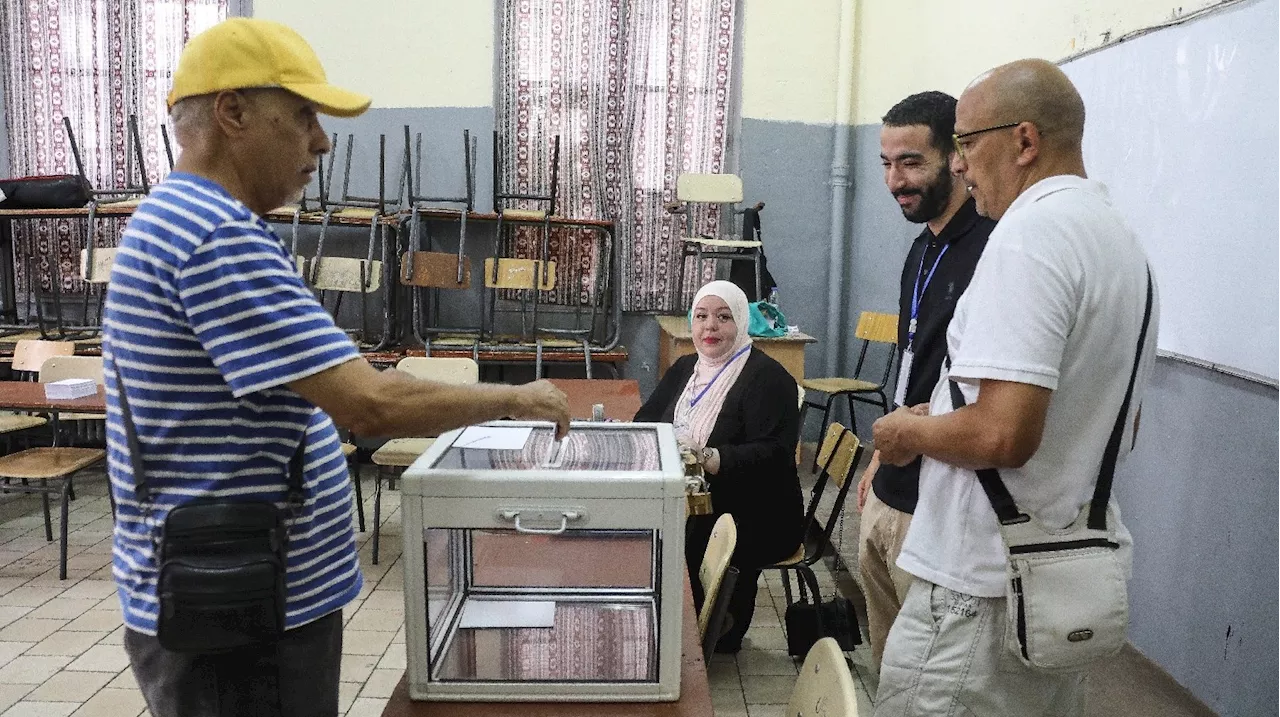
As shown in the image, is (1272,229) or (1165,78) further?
(1165,78)

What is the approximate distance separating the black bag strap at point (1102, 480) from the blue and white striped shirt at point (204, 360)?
882 mm

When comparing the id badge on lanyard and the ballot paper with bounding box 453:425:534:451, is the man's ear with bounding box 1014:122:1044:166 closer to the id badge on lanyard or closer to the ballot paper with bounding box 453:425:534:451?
the id badge on lanyard

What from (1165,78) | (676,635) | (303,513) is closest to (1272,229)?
(1165,78)

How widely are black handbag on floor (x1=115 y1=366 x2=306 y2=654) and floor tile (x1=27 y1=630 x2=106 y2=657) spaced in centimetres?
238

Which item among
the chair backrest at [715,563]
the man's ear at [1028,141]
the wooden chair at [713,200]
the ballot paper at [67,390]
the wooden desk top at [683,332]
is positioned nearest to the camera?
the man's ear at [1028,141]

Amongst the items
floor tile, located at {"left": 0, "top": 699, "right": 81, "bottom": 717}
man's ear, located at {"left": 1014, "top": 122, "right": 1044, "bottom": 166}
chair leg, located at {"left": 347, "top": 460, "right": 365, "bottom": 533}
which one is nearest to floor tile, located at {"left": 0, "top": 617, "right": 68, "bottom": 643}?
floor tile, located at {"left": 0, "top": 699, "right": 81, "bottom": 717}

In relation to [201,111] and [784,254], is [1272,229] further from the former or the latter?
[784,254]

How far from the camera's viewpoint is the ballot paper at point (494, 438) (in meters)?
1.26

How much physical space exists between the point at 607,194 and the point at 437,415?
15.6 ft

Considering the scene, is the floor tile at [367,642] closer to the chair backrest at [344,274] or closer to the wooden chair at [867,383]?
the chair backrest at [344,274]

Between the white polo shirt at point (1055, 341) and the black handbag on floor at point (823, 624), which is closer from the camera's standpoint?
the white polo shirt at point (1055, 341)

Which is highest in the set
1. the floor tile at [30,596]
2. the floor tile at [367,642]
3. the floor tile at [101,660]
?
the floor tile at [367,642]

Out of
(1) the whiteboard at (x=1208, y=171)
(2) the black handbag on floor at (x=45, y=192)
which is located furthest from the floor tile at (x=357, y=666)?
(2) the black handbag on floor at (x=45, y=192)

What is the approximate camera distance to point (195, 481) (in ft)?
3.43
